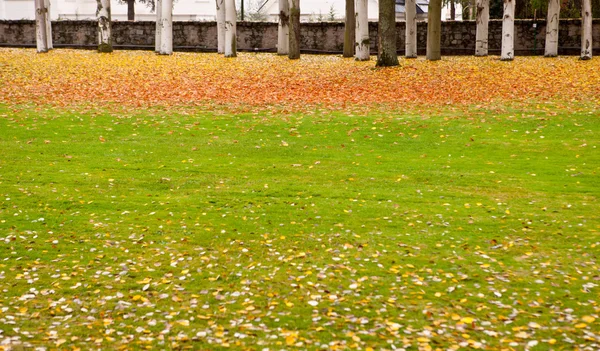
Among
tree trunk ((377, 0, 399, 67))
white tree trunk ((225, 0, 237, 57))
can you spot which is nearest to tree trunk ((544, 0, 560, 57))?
tree trunk ((377, 0, 399, 67))

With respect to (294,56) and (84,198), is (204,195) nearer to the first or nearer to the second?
(84,198)

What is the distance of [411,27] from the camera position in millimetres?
32250

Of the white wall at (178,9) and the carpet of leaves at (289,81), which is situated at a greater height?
the white wall at (178,9)

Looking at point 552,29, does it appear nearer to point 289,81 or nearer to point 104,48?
point 289,81

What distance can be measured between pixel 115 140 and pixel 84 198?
4516mm

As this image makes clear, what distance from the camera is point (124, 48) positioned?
40625 mm

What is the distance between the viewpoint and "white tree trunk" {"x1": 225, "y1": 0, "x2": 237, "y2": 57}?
3278cm

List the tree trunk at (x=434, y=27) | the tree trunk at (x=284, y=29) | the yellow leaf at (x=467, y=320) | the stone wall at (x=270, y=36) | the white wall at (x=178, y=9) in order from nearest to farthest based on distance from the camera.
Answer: the yellow leaf at (x=467, y=320) → the tree trunk at (x=434, y=27) → the tree trunk at (x=284, y=29) → the stone wall at (x=270, y=36) → the white wall at (x=178, y=9)

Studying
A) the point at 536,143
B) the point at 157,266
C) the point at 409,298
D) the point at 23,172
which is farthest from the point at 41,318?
the point at 536,143

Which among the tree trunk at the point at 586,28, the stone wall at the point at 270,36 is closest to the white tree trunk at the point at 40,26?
the stone wall at the point at 270,36

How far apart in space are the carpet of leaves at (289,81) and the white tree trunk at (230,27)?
5.15ft

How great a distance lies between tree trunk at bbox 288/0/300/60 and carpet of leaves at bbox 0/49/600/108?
800 mm

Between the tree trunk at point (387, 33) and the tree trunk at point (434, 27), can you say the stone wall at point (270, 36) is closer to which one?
the tree trunk at point (434, 27)

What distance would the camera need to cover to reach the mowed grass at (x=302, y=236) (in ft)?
22.6
